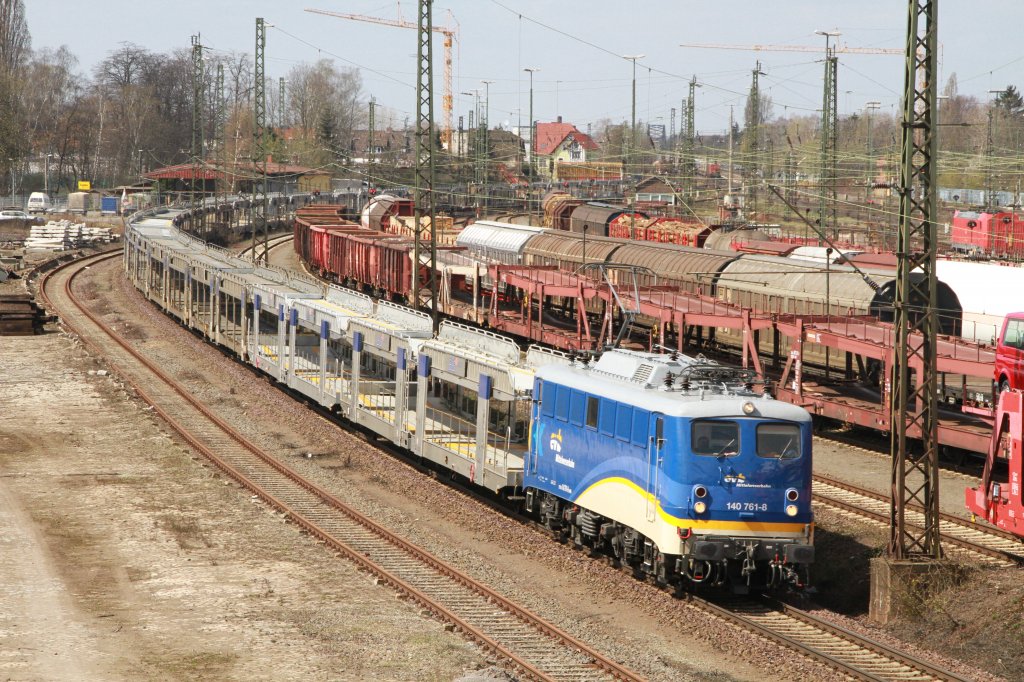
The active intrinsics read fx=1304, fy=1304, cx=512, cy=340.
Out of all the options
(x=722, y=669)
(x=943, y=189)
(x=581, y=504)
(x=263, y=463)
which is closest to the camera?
(x=722, y=669)

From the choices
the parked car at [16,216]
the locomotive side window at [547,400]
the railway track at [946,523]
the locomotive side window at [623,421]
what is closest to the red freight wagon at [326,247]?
the parked car at [16,216]

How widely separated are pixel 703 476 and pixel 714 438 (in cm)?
54

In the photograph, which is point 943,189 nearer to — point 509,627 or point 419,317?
point 419,317

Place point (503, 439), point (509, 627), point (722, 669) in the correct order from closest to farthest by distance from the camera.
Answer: point (722, 669) → point (509, 627) → point (503, 439)

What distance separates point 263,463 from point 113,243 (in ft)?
220

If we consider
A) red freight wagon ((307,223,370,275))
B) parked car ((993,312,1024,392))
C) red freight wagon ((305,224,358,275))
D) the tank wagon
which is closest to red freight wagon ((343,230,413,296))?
red freight wagon ((307,223,370,275))

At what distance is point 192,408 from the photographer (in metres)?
34.9

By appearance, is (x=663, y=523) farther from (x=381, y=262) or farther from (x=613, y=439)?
(x=381, y=262)

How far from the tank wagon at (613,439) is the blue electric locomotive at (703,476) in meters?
0.02

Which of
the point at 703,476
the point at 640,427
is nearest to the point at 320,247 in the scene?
the point at 640,427

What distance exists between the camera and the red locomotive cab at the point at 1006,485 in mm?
20688

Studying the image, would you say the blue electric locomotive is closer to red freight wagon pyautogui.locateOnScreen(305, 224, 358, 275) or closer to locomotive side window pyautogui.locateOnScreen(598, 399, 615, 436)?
locomotive side window pyautogui.locateOnScreen(598, 399, 615, 436)

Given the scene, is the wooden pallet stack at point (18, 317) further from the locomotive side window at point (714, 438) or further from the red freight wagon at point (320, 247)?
the locomotive side window at point (714, 438)

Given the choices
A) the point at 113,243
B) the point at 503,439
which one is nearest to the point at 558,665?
the point at 503,439
